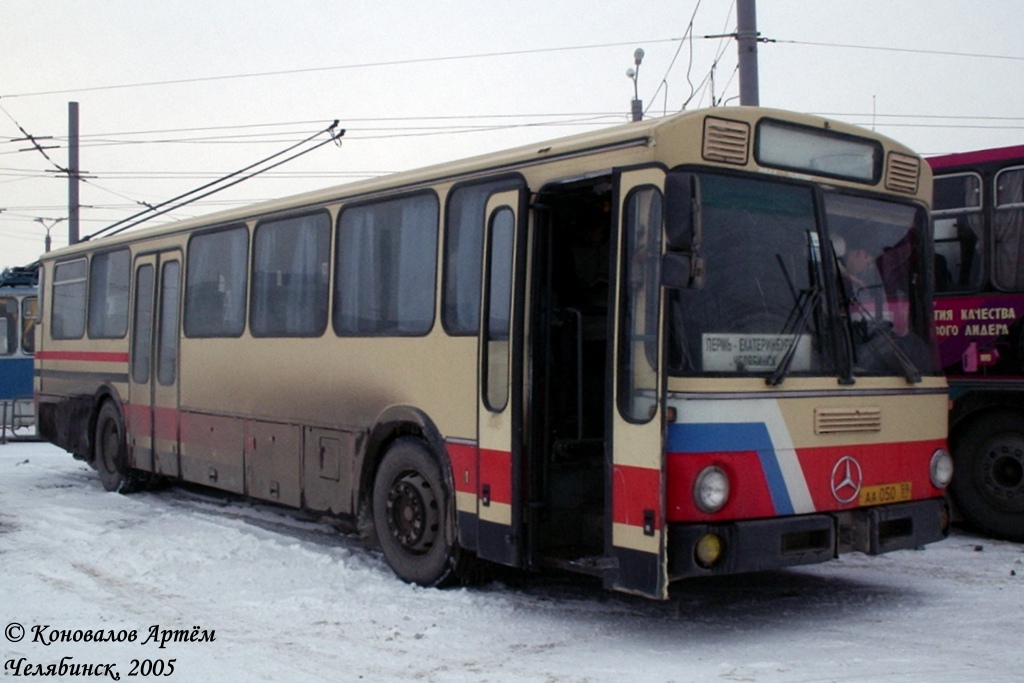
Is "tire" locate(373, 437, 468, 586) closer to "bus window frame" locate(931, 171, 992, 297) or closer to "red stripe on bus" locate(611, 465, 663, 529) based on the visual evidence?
"red stripe on bus" locate(611, 465, 663, 529)

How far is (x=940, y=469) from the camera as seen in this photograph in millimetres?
7609

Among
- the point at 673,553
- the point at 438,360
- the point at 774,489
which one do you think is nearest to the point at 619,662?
the point at 673,553

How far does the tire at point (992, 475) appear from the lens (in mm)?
10273

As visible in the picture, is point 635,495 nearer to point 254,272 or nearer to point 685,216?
point 685,216

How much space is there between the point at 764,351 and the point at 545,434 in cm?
160

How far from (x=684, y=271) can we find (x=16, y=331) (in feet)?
84.7

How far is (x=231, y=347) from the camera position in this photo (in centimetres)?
1118

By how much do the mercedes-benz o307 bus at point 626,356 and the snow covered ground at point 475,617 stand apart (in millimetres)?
482

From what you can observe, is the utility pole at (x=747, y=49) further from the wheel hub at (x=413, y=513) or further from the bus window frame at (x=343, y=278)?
the wheel hub at (x=413, y=513)

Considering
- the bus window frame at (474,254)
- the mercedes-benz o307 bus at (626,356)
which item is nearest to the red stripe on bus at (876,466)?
the mercedes-benz o307 bus at (626,356)

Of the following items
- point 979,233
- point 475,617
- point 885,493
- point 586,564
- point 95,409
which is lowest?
point 475,617

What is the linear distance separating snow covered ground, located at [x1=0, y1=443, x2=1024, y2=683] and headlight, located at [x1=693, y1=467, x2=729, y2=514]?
2.84 ft

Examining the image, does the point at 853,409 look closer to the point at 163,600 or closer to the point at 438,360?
the point at 438,360

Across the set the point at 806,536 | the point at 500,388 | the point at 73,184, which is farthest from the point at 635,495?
the point at 73,184
